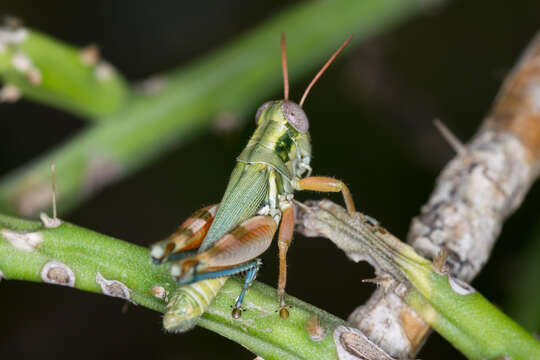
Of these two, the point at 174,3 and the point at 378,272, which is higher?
the point at 174,3

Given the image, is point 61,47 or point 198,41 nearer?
point 61,47

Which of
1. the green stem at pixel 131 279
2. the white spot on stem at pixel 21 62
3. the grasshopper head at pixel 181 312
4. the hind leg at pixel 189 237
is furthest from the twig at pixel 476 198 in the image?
the white spot on stem at pixel 21 62

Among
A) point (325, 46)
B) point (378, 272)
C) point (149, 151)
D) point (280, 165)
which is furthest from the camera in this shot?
point (325, 46)

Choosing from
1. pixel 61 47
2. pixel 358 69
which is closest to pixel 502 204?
pixel 358 69

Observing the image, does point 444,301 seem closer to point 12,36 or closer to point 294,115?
point 294,115

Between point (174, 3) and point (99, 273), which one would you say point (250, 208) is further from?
point (174, 3)

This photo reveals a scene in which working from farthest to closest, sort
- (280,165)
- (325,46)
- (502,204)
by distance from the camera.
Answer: (325,46)
(280,165)
(502,204)

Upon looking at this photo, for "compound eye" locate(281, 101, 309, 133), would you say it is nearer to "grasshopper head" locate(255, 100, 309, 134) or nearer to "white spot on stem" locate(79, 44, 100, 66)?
"grasshopper head" locate(255, 100, 309, 134)

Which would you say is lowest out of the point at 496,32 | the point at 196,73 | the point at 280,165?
the point at 280,165

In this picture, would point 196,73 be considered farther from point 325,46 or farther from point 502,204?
point 502,204
